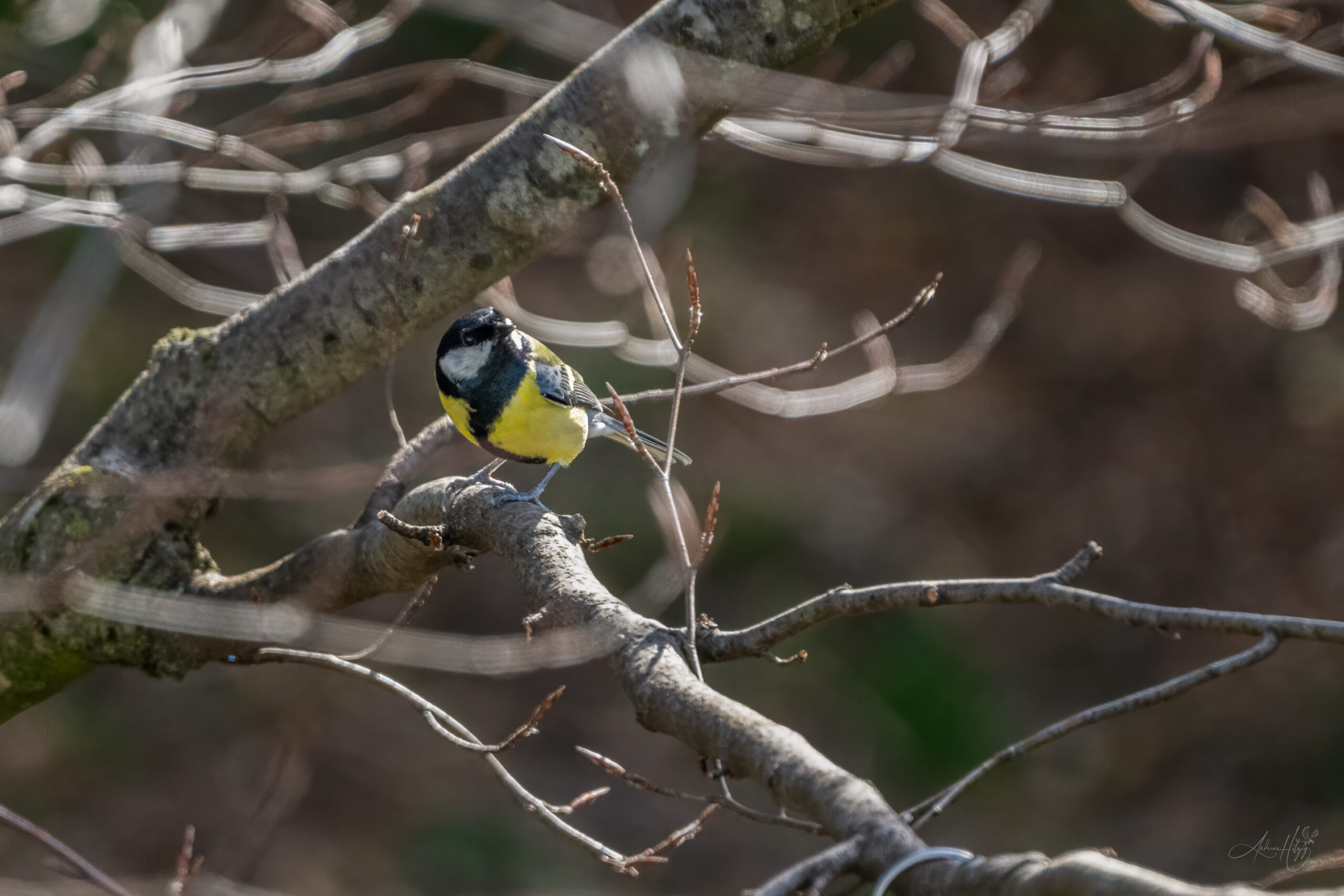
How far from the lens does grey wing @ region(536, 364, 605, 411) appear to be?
3480mm

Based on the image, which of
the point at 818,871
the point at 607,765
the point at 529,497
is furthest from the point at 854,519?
the point at 818,871

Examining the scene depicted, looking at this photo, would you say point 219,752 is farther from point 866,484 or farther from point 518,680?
point 866,484

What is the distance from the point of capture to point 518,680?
7281 mm

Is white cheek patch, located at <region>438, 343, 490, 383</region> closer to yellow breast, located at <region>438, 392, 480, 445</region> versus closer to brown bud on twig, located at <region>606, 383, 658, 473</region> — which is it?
yellow breast, located at <region>438, 392, 480, 445</region>

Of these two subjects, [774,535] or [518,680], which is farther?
[774,535]

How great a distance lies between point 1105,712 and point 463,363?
2.40m

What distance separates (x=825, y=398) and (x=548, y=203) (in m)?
2.10

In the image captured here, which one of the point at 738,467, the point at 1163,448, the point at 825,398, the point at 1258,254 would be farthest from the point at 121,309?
the point at 1163,448

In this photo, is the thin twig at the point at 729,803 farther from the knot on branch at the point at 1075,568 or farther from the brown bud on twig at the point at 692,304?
the brown bud on twig at the point at 692,304

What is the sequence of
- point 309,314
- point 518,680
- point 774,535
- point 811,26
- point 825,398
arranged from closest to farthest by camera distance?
point 811,26, point 309,314, point 825,398, point 518,680, point 774,535

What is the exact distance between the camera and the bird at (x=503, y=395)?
10.7ft

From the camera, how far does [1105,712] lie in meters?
1.42

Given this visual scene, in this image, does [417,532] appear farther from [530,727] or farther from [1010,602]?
[1010,602]

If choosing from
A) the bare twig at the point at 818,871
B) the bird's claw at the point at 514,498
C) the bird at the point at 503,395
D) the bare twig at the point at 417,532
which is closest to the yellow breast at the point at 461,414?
the bird at the point at 503,395
